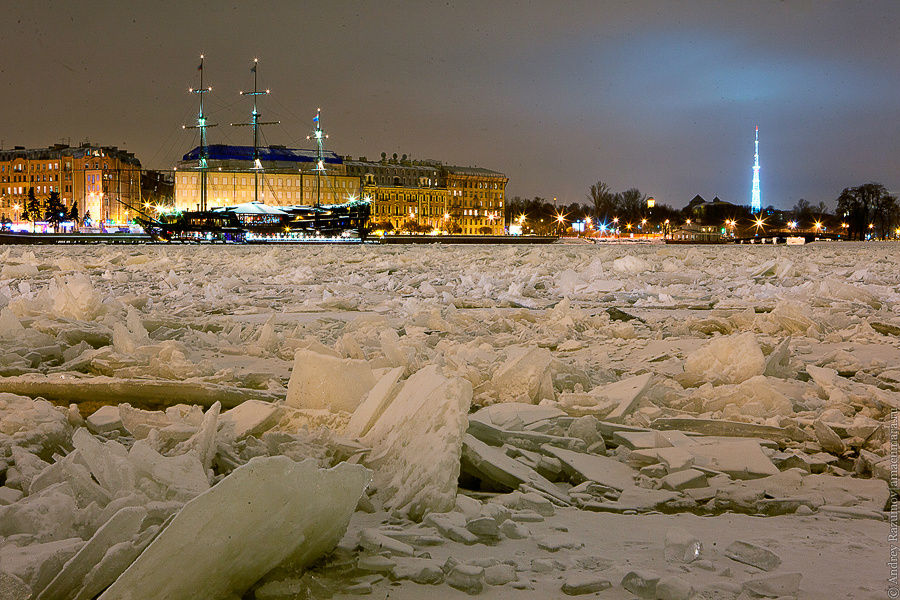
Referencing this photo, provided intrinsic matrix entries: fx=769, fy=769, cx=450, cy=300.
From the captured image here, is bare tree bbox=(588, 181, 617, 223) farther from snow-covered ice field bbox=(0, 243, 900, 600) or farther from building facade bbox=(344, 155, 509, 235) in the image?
snow-covered ice field bbox=(0, 243, 900, 600)

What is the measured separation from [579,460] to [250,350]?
2.78 m

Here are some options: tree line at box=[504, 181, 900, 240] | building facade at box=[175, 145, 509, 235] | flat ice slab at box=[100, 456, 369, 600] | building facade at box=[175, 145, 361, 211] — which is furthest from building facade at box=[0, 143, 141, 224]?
flat ice slab at box=[100, 456, 369, 600]

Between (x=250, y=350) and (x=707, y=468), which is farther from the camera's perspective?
(x=250, y=350)

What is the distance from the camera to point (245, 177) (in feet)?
349

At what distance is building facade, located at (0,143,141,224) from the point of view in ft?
393

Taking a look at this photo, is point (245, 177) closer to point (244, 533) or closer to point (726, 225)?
point (726, 225)

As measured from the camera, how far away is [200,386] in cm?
387

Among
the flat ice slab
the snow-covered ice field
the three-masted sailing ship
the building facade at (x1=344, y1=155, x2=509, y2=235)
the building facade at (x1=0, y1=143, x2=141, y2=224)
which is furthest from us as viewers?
the building facade at (x1=344, y1=155, x2=509, y2=235)

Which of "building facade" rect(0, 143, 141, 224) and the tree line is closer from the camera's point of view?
the tree line

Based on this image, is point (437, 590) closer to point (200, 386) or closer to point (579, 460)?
point (579, 460)

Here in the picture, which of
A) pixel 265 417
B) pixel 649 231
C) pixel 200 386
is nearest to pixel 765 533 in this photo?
pixel 265 417

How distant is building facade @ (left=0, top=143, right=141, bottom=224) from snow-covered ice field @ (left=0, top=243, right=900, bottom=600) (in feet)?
405

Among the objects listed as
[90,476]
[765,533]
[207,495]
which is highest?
[207,495]

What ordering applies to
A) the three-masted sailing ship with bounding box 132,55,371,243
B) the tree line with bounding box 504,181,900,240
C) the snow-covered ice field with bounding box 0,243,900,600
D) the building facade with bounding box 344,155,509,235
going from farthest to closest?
the building facade with bounding box 344,155,509,235 < the tree line with bounding box 504,181,900,240 < the three-masted sailing ship with bounding box 132,55,371,243 < the snow-covered ice field with bounding box 0,243,900,600
